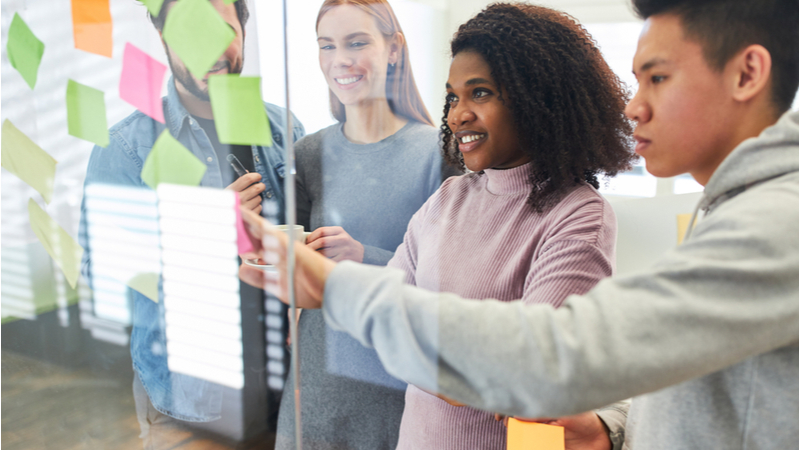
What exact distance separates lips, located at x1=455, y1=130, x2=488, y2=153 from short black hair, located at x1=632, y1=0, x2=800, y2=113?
224mm

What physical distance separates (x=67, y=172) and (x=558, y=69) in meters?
1.07

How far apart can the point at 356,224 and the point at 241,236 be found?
241 mm

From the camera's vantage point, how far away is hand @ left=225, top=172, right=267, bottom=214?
0.83 m

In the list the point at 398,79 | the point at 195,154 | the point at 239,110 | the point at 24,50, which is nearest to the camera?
the point at 398,79

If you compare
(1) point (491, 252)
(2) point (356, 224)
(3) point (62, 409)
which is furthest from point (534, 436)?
(3) point (62, 409)

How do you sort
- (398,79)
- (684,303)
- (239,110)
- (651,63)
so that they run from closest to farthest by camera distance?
(684,303), (651,63), (398,79), (239,110)

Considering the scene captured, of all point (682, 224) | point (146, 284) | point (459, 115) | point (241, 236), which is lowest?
point (146, 284)

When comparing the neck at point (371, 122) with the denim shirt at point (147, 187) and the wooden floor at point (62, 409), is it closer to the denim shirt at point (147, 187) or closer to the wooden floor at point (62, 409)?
the denim shirt at point (147, 187)

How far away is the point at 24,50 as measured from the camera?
1175 millimetres

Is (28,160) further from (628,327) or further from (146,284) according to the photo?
(628,327)

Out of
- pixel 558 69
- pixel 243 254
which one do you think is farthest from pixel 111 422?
pixel 558 69

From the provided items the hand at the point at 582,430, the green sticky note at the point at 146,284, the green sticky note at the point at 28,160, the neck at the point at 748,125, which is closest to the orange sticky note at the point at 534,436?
the hand at the point at 582,430

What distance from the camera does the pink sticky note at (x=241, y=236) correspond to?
2.65 feet

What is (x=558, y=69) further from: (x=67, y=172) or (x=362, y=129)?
(x=67, y=172)
